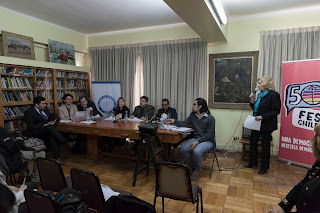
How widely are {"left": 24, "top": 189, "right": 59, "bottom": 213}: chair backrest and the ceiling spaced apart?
10.5 feet

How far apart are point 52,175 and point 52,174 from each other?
0.01 metres

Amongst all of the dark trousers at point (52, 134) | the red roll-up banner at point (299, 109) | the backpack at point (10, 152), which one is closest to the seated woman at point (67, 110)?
the dark trousers at point (52, 134)

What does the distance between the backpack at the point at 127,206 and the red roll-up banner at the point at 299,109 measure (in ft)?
10.6

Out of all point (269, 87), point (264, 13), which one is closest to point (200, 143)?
point (269, 87)

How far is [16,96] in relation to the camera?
13.0ft

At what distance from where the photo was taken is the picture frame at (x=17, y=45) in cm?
381

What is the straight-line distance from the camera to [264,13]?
3982 millimetres

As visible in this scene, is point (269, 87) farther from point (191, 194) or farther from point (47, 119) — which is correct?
point (47, 119)

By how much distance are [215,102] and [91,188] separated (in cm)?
349

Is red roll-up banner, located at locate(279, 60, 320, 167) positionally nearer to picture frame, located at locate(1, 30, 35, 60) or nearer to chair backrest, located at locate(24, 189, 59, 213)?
chair backrest, located at locate(24, 189, 59, 213)

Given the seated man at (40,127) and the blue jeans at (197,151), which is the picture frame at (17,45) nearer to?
the seated man at (40,127)

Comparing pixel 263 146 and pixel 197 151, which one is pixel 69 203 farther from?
pixel 263 146

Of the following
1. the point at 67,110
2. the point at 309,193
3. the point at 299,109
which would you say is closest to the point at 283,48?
the point at 299,109

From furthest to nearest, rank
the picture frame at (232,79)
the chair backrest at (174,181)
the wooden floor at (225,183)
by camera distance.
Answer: the picture frame at (232,79) < the wooden floor at (225,183) < the chair backrest at (174,181)
